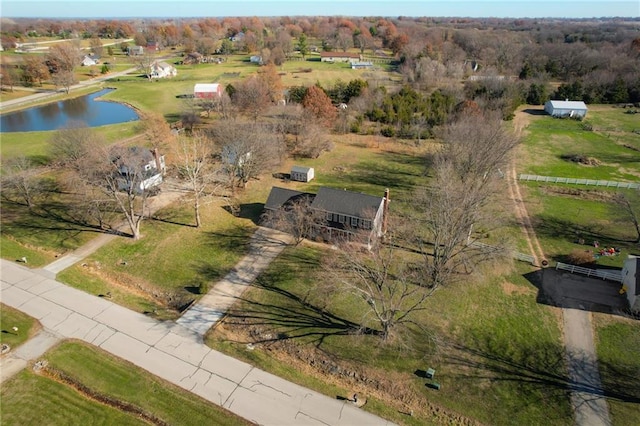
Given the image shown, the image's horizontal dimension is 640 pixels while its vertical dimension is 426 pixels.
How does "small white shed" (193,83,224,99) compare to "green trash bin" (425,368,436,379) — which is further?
"small white shed" (193,83,224,99)

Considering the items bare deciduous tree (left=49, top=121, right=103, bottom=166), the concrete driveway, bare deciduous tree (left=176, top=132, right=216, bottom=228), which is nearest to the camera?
the concrete driveway

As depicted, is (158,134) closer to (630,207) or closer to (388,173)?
(388,173)

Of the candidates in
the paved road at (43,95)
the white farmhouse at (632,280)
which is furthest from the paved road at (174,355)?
the paved road at (43,95)

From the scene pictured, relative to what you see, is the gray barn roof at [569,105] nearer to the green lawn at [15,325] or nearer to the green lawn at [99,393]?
the green lawn at [99,393]

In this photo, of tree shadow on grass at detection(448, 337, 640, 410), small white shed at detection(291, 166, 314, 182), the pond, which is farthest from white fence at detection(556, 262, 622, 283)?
the pond

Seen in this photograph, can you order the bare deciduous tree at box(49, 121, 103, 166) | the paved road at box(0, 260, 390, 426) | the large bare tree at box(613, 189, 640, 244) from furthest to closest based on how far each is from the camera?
the bare deciduous tree at box(49, 121, 103, 166), the large bare tree at box(613, 189, 640, 244), the paved road at box(0, 260, 390, 426)

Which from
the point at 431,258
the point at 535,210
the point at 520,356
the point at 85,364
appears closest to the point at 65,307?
the point at 85,364

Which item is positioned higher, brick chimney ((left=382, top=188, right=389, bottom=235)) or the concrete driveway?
brick chimney ((left=382, top=188, right=389, bottom=235))

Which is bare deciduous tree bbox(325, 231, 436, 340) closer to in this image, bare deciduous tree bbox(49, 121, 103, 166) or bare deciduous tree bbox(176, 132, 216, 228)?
bare deciduous tree bbox(176, 132, 216, 228)
